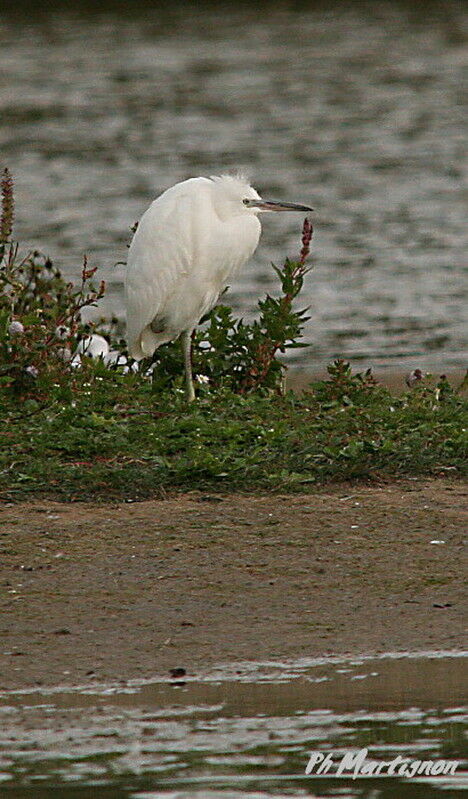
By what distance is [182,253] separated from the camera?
312 inches

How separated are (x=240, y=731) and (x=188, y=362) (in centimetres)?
339

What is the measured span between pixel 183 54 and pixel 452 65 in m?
4.63

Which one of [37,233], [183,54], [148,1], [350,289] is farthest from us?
[148,1]

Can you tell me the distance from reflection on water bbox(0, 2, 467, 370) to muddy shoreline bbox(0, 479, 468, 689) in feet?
17.4

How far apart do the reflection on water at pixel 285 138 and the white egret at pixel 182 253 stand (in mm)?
3178

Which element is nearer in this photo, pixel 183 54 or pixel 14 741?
pixel 14 741

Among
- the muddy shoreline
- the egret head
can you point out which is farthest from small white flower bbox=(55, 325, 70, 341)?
the muddy shoreline

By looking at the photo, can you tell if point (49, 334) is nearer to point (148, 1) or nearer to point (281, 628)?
point (281, 628)

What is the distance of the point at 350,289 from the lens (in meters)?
13.6

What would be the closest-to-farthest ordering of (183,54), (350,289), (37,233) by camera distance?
(350,289), (37,233), (183,54)

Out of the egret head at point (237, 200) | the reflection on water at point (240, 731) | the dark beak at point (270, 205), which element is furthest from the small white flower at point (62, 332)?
the reflection on water at point (240, 731)

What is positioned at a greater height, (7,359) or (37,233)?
(7,359)

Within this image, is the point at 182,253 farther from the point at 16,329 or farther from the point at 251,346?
the point at 16,329

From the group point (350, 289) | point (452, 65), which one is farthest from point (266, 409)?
point (452, 65)
